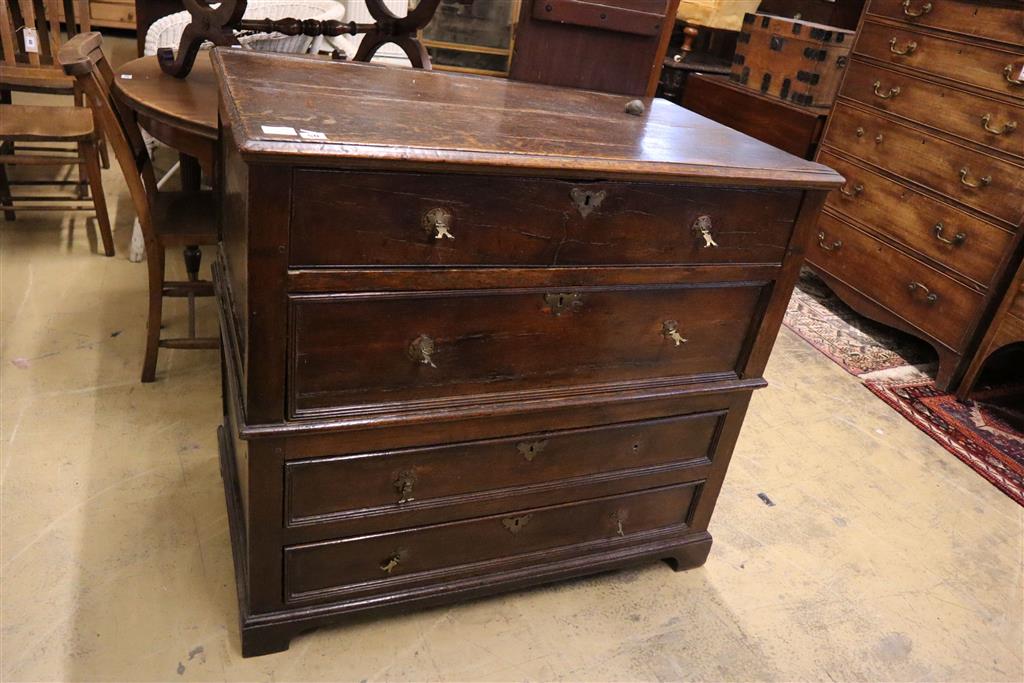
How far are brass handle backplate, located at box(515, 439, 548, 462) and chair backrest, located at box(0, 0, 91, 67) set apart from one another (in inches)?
123

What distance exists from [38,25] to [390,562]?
138 inches

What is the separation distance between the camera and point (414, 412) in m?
1.51

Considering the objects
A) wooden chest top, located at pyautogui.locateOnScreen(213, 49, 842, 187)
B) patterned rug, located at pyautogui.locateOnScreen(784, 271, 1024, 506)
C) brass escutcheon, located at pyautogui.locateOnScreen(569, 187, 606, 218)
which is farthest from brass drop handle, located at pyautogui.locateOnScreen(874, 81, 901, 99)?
brass escutcheon, located at pyautogui.locateOnScreen(569, 187, 606, 218)

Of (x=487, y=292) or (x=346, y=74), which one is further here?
(x=346, y=74)

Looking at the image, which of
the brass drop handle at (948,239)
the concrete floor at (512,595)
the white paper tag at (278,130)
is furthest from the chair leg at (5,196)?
the brass drop handle at (948,239)

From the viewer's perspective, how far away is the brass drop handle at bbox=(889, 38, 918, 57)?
329 centimetres

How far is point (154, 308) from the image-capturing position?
2508 millimetres

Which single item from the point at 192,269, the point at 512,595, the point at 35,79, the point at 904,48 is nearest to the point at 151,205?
the point at 192,269

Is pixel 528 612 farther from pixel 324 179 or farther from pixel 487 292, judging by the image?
pixel 324 179

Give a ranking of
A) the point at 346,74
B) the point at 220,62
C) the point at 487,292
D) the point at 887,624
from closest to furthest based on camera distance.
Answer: the point at 487,292 < the point at 220,62 < the point at 346,74 < the point at 887,624

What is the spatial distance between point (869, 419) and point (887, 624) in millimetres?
1124

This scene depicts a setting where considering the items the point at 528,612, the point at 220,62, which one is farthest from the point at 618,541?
the point at 220,62

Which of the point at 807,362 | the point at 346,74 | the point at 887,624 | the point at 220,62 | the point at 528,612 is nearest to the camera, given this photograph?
the point at 220,62

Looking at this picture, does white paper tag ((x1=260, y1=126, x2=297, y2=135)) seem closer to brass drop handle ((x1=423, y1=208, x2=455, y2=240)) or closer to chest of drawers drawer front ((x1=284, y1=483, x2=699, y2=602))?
brass drop handle ((x1=423, y1=208, x2=455, y2=240))
